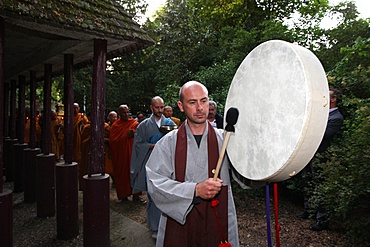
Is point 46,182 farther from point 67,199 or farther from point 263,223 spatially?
point 263,223

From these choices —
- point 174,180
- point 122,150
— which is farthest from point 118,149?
point 174,180

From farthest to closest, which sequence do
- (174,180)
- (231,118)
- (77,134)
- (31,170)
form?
1. (77,134)
2. (31,170)
3. (174,180)
4. (231,118)

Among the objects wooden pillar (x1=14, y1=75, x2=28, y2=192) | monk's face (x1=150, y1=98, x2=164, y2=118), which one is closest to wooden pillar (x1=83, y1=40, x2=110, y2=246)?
monk's face (x1=150, y1=98, x2=164, y2=118)

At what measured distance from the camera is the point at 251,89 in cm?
164

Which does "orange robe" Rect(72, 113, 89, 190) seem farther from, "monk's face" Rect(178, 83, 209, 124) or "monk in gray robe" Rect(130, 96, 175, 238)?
"monk's face" Rect(178, 83, 209, 124)

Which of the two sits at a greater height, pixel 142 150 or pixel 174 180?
pixel 174 180

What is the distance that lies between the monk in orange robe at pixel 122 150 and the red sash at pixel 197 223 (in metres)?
4.04

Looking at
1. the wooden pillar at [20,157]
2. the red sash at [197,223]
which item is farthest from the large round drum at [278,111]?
the wooden pillar at [20,157]

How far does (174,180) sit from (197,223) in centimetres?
35

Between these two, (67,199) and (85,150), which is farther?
(85,150)

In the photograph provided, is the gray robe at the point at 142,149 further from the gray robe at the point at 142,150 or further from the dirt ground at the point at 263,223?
the dirt ground at the point at 263,223

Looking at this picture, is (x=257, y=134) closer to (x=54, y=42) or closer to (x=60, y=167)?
(x=60, y=167)

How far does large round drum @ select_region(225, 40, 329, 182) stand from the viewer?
1257mm

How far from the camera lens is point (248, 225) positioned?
4480mm
